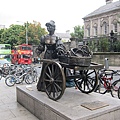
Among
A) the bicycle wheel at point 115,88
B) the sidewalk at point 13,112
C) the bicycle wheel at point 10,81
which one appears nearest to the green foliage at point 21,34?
the bicycle wheel at point 10,81

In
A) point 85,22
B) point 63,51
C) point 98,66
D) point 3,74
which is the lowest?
point 3,74

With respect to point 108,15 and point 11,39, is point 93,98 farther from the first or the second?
point 11,39

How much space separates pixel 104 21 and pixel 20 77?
33.8m

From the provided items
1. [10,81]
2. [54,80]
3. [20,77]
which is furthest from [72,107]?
[20,77]

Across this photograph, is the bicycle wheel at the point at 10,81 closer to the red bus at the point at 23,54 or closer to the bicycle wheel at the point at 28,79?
the bicycle wheel at the point at 28,79

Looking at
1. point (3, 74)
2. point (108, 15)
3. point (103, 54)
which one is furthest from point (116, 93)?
point (108, 15)

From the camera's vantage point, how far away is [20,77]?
9.55 meters

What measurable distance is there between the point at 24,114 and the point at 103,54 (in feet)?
57.6

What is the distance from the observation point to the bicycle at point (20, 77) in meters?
9.25

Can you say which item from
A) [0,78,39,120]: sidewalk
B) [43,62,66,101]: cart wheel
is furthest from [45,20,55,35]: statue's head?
[0,78,39,120]: sidewalk

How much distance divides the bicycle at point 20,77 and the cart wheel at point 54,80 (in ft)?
16.8

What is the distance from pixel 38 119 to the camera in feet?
13.8

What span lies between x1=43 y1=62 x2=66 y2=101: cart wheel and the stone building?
1331 inches

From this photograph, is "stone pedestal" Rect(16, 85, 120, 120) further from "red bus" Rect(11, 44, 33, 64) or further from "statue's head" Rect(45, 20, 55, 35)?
"red bus" Rect(11, 44, 33, 64)
